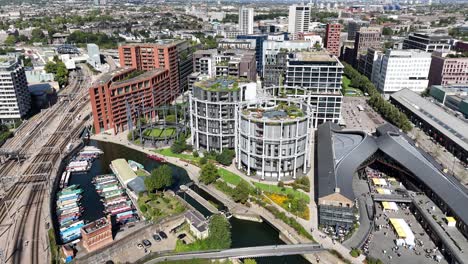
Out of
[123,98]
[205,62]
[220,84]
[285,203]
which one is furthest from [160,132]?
[285,203]

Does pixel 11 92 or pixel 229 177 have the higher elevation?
pixel 11 92

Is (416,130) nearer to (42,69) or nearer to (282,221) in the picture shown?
(282,221)

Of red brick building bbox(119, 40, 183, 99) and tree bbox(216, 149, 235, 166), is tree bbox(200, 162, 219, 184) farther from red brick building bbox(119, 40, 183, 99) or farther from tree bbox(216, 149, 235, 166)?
red brick building bbox(119, 40, 183, 99)

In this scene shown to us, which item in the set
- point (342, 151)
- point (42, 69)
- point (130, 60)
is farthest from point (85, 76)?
point (342, 151)

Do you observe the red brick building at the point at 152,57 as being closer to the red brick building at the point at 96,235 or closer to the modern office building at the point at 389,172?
the modern office building at the point at 389,172

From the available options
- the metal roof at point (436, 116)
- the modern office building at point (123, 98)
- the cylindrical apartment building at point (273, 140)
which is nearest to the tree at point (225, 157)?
the cylindrical apartment building at point (273, 140)

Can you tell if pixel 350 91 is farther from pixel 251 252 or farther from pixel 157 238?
pixel 157 238

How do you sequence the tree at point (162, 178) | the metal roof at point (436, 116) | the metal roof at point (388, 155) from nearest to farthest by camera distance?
the metal roof at point (388, 155)
the tree at point (162, 178)
the metal roof at point (436, 116)
